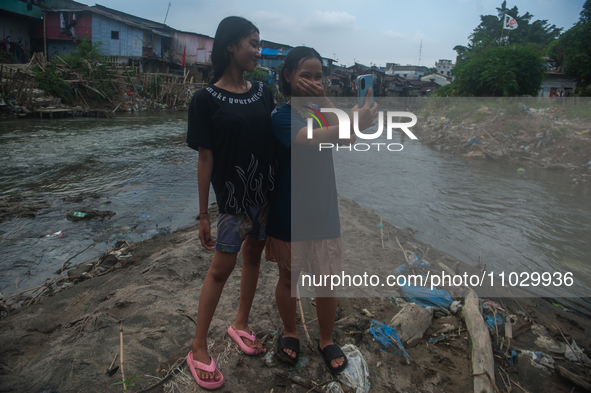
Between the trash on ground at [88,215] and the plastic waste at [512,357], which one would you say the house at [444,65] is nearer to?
the trash on ground at [88,215]

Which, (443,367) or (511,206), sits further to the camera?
(511,206)

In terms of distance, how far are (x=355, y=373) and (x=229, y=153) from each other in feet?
4.31

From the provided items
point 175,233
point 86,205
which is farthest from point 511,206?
A: point 86,205

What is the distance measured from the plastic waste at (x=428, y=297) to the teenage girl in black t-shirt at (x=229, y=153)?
1520mm

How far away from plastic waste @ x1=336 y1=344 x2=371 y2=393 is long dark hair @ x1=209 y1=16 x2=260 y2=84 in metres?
1.64

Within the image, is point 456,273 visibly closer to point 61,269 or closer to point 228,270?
point 228,270

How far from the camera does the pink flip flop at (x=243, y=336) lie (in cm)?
184

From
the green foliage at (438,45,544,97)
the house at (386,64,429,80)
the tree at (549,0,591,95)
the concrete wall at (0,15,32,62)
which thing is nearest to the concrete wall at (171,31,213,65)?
the concrete wall at (0,15,32,62)

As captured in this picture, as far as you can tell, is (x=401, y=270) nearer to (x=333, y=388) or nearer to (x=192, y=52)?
(x=333, y=388)

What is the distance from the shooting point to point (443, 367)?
2012 millimetres

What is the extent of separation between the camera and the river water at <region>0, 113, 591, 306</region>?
3.82 m

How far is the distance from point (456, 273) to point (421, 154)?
7730 millimetres

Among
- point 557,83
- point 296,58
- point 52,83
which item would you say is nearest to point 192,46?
point 52,83

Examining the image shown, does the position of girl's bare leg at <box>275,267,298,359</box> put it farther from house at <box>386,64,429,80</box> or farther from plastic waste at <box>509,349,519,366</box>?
house at <box>386,64,429,80</box>
